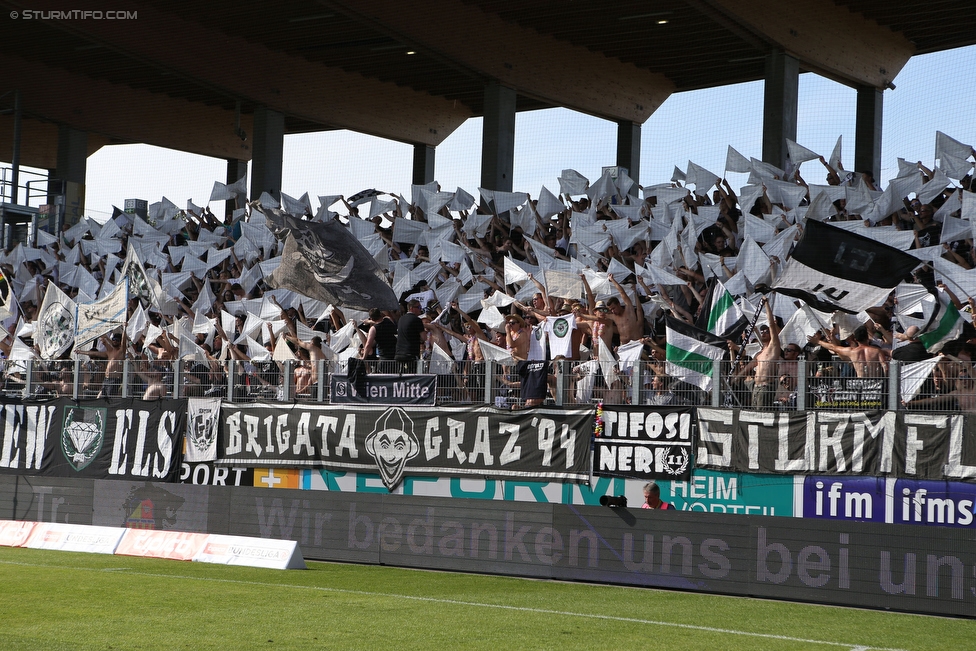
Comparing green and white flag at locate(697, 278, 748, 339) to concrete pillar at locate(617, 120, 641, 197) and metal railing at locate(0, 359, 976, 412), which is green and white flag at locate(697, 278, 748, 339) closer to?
metal railing at locate(0, 359, 976, 412)

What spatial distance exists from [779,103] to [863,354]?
15.6 meters

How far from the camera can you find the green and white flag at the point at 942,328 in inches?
535

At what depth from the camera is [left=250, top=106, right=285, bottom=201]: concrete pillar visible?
119ft

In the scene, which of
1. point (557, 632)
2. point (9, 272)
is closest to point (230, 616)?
point (557, 632)

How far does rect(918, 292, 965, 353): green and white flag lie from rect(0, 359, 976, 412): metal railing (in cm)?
77

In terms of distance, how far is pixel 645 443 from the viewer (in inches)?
585

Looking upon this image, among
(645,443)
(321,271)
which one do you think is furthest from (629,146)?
(645,443)

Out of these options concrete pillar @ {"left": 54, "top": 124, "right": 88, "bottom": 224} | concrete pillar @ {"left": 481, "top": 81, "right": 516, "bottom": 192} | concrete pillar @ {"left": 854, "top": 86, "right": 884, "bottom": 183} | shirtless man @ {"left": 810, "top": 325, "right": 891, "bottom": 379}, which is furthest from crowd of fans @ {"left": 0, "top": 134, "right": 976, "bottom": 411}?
concrete pillar @ {"left": 54, "top": 124, "right": 88, "bottom": 224}

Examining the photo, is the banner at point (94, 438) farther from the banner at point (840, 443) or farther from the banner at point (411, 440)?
the banner at point (840, 443)

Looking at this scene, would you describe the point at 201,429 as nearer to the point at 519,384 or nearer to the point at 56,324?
the point at 56,324

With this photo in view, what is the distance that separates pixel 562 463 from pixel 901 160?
27.6 ft

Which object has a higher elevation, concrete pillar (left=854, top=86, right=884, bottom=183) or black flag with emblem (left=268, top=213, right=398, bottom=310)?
concrete pillar (left=854, top=86, right=884, bottom=183)

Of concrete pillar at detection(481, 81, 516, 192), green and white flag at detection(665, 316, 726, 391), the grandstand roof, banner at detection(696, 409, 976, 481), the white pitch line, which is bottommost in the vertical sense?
the white pitch line

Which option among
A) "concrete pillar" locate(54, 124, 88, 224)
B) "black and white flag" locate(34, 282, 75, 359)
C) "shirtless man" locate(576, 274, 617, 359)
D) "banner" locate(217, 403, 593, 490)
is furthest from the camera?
"concrete pillar" locate(54, 124, 88, 224)
